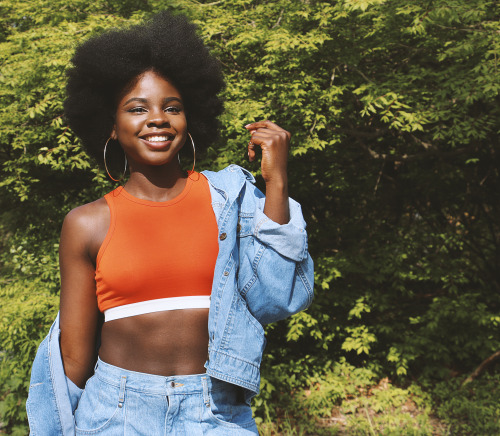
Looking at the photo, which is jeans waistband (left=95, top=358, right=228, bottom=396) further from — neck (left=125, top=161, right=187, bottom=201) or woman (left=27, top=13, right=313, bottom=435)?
neck (left=125, top=161, right=187, bottom=201)

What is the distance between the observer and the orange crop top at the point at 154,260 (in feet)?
5.16

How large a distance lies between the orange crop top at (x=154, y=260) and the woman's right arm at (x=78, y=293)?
0.04 meters

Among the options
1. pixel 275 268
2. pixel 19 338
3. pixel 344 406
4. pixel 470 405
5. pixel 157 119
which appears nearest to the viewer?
pixel 275 268

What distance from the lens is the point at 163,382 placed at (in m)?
1.55

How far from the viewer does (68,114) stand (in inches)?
77.2

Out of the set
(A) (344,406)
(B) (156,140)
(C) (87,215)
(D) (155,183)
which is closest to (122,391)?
(C) (87,215)

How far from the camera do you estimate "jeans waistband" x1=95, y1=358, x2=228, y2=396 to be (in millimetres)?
1544

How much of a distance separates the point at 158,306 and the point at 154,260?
5.3 inches

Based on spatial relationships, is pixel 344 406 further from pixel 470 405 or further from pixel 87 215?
pixel 87 215

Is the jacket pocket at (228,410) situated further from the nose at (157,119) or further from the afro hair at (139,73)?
the afro hair at (139,73)

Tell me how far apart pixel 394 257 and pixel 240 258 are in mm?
4071

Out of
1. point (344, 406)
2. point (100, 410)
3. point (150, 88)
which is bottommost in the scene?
point (344, 406)

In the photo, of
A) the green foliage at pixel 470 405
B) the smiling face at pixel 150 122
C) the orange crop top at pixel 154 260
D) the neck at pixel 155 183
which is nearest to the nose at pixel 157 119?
the smiling face at pixel 150 122

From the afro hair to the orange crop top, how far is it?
0.41 m
